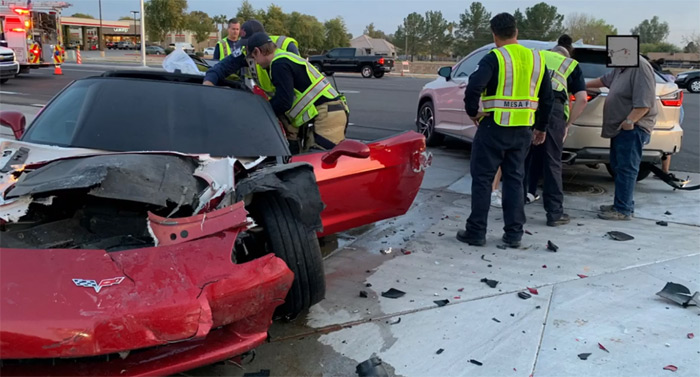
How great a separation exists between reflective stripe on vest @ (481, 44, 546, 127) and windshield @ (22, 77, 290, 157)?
172cm

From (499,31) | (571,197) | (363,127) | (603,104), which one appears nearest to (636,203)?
(571,197)

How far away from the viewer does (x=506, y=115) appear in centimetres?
435

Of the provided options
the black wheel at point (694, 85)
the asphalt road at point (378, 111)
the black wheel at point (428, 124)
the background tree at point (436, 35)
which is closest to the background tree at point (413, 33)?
the background tree at point (436, 35)

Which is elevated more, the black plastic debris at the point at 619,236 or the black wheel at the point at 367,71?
the black wheel at the point at 367,71

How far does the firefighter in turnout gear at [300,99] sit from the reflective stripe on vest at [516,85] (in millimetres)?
1353

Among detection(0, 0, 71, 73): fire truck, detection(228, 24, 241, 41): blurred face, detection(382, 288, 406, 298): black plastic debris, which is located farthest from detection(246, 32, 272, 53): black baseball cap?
detection(0, 0, 71, 73): fire truck

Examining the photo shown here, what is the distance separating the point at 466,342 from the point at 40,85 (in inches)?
730

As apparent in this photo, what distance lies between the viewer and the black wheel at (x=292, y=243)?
2.83 metres

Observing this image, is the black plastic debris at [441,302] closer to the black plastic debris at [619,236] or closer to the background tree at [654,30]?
the black plastic debris at [619,236]

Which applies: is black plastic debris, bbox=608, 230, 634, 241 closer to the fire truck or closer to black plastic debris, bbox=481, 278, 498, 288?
black plastic debris, bbox=481, 278, 498, 288

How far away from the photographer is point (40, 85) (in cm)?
1784

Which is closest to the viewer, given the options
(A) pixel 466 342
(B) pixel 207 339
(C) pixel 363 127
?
(B) pixel 207 339

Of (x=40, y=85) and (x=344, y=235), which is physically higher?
(x=40, y=85)

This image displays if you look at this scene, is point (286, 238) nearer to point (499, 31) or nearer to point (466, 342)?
point (466, 342)
